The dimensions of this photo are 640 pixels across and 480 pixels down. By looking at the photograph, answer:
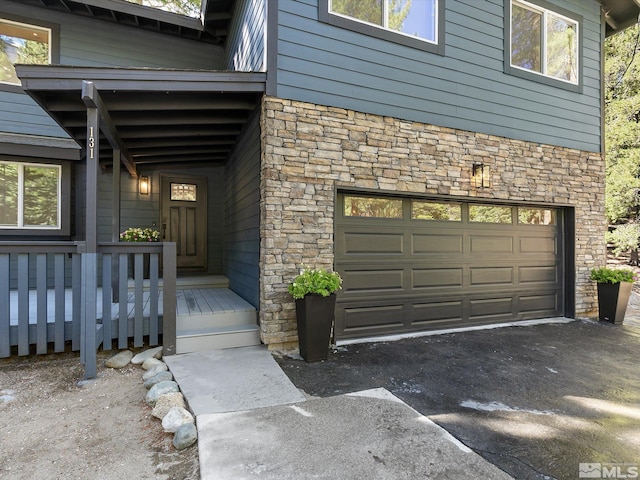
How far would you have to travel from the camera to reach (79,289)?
352 centimetres

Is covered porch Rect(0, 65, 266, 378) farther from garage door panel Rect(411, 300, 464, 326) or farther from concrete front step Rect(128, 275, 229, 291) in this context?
garage door panel Rect(411, 300, 464, 326)

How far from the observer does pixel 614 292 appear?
5621mm

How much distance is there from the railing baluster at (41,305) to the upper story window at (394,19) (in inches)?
161

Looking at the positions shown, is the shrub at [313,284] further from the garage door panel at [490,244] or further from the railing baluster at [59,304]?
the garage door panel at [490,244]

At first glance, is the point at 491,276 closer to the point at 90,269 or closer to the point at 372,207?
the point at 372,207

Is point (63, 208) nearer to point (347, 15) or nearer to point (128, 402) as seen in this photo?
point (128, 402)

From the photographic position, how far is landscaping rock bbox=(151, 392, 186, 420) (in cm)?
262

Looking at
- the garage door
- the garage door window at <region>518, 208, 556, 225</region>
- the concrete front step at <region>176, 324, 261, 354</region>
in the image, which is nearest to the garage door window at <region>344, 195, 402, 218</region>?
the garage door

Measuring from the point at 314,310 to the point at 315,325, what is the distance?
16 centimetres

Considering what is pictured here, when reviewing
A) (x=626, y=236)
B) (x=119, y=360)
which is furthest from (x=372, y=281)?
(x=626, y=236)

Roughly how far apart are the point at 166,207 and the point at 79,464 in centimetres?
520

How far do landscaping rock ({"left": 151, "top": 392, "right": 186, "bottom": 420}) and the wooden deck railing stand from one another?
1.02 metres

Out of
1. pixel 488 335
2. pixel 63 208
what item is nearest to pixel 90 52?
pixel 63 208

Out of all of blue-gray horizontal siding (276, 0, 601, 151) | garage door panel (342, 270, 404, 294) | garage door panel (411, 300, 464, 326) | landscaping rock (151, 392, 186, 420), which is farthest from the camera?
garage door panel (411, 300, 464, 326)
